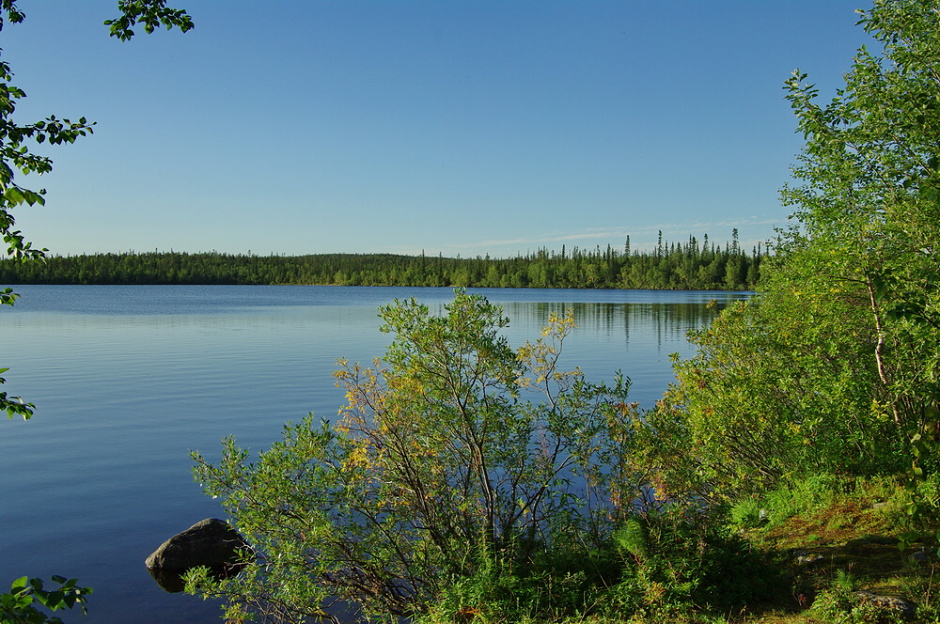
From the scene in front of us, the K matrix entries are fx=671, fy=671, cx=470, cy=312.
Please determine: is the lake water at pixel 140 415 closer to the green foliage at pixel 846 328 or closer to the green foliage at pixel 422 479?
the green foliage at pixel 422 479

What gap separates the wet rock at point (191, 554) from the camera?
12.3 m

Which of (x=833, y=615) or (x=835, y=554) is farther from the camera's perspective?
(x=835, y=554)

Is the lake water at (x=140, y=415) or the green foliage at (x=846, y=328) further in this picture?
the lake water at (x=140, y=415)

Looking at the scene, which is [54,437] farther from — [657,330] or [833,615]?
[657,330]

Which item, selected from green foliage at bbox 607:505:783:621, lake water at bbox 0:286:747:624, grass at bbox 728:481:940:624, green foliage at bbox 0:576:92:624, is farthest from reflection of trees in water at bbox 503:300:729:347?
green foliage at bbox 0:576:92:624

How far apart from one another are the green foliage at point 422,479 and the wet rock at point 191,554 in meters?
4.26

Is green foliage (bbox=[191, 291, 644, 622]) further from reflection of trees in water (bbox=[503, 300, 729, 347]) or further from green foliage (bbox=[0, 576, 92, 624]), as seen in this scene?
reflection of trees in water (bbox=[503, 300, 729, 347])

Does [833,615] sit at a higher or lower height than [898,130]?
lower

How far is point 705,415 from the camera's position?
35.3 feet

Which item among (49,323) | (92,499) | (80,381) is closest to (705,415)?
(92,499)

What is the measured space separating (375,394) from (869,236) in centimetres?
665

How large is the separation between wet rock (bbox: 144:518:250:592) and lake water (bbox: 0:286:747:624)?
0.26 metres

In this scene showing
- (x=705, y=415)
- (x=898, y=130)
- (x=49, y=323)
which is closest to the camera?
(x=898, y=130)

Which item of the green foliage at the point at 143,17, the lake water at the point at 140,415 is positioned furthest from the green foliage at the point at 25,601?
the lake water at the point at 140,415
